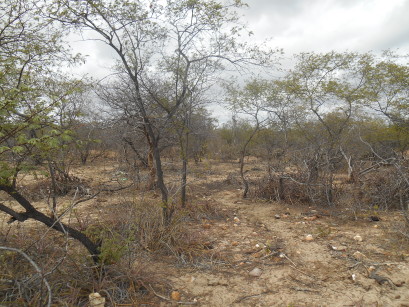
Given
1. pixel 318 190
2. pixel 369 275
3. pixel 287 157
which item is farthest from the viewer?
pixel 287 157

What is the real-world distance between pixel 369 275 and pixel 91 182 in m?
8.62

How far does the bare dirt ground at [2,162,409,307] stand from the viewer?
2736 mm

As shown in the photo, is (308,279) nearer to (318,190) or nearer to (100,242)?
(100,242)

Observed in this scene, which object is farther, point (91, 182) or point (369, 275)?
point (91, 182)

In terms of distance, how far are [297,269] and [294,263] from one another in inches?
5.7

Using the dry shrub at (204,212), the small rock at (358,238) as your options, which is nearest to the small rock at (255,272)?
the small rock at (358,238)

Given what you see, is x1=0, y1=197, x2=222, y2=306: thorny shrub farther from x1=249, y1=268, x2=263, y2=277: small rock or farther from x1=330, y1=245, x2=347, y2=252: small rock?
x1=330, y1=245, x2=347, y2=252: small rock

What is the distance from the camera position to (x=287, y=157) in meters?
7.18

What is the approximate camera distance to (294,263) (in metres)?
3.43

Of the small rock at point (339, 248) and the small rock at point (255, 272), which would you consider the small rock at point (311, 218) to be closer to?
the small rock at point (339, 248)

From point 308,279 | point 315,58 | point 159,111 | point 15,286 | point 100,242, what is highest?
point 315,58

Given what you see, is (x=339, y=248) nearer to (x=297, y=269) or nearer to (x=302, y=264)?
(x=302, y=264)

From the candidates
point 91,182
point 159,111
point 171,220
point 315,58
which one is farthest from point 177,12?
point 91,182

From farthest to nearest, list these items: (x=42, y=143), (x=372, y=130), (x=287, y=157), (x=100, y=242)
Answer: (x=372, y=130) → (x=287, y=157) → (x=100, y=242) → (x=42, y=143)
